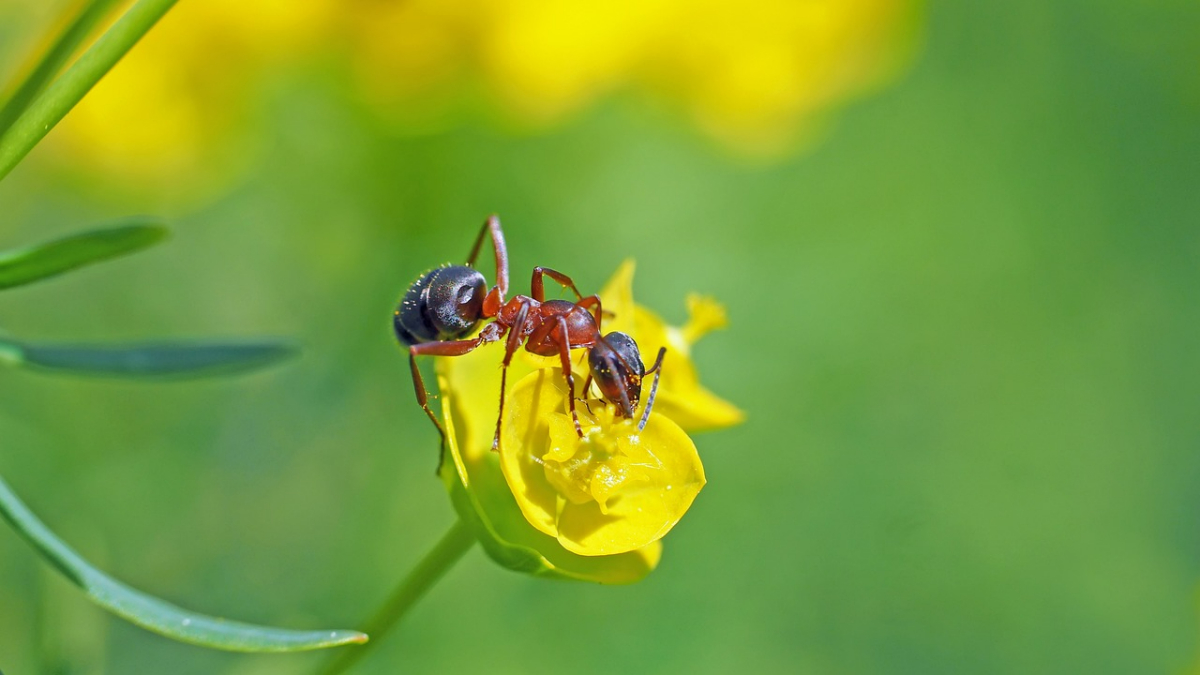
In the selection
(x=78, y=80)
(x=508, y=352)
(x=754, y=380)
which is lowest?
(x=754, y=380)

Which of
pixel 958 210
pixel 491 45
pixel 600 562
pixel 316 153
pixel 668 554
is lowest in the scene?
pixel 668 554

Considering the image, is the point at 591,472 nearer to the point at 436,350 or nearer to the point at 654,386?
the point at 654,386

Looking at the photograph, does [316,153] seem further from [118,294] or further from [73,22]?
[73,22]

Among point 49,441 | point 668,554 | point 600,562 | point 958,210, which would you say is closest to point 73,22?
point 600,562

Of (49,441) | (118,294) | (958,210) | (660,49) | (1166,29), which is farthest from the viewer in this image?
(1166,29)

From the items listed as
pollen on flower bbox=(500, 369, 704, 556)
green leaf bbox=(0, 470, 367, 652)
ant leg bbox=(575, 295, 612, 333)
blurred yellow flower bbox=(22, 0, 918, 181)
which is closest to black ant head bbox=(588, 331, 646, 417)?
pollen on flower bbox=(500, 369, 704, 556)

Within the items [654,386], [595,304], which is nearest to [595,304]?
[595,304]
